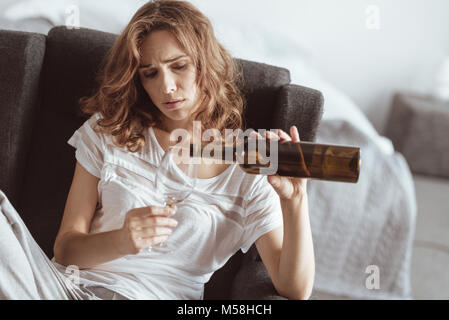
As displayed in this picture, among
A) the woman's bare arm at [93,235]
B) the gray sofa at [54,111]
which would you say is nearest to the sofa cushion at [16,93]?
the gray sofa at [54,111]

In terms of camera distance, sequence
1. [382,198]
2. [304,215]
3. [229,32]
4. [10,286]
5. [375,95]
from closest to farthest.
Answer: [10,286] → [304,215] → [382,198] → [229,32] → [375,95]

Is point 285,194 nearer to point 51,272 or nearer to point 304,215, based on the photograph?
point 304,215

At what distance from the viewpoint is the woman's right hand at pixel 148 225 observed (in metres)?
0.81

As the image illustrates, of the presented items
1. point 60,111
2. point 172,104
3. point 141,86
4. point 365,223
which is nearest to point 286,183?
point 172,104

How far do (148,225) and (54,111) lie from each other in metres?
0.65

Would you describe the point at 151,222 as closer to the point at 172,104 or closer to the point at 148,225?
the point at 148,225

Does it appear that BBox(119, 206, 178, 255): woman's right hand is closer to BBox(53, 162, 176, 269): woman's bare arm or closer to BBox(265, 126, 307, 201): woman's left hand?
BBox(53, 162, 176, 269): woman's bare arm

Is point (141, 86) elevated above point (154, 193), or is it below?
above

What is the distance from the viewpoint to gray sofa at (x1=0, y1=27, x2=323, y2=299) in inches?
48.1

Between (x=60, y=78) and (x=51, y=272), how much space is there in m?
0.57

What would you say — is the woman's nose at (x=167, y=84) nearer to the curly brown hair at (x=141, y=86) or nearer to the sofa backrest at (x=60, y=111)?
the curly brown hair at (x=141, y=86)

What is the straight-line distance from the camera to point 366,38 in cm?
268
